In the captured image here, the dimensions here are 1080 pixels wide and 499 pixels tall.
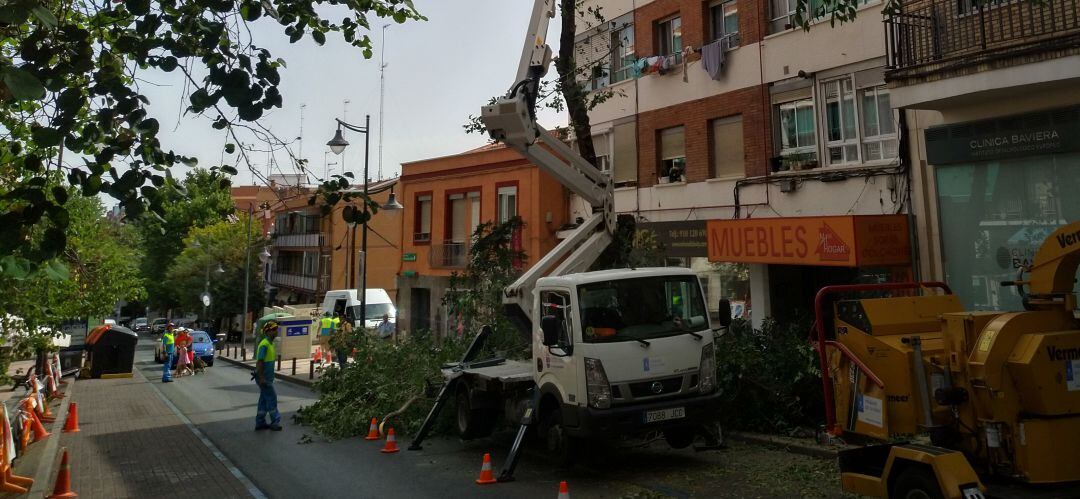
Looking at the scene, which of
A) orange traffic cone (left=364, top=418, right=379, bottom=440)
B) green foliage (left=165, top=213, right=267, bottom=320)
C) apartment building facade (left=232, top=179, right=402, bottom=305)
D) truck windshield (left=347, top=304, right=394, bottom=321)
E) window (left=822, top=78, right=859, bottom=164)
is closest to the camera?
orange traffic cone (left=364, top=418, right=379, bottom=440)

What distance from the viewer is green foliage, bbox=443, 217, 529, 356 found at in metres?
12.2

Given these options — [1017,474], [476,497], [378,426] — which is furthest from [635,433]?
[378,426]

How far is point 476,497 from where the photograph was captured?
743 cm

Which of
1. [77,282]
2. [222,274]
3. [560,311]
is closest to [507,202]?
[77,282]

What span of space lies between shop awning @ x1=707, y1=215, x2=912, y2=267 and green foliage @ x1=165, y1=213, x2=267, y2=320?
152 feet

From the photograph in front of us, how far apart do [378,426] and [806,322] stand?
25.3 feet

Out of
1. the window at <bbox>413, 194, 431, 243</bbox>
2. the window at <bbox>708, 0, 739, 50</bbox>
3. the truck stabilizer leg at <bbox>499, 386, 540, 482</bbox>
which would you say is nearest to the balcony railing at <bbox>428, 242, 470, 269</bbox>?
the window at <bbox>413, 194, 431, 243</bbox>

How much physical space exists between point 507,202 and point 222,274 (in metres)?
38.1

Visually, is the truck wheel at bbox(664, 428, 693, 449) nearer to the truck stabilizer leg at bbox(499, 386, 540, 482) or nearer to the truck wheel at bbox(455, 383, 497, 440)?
the truck stabilizer leg at bbox(499, 386, 540, 482)

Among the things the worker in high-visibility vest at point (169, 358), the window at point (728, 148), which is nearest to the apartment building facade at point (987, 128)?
the window at point (728, 148)

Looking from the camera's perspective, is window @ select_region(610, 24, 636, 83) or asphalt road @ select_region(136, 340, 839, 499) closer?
asphalt road @ select_region(136, 340, 839, 499)

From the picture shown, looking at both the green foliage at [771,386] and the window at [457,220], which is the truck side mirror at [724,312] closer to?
the green foliage at [771,386]

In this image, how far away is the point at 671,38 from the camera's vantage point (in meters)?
17.6

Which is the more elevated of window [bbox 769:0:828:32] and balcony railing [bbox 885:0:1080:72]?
window [bbox 769:0:828:32]
